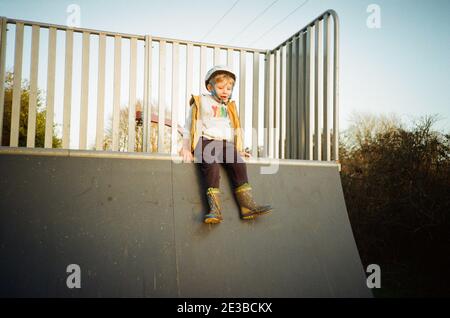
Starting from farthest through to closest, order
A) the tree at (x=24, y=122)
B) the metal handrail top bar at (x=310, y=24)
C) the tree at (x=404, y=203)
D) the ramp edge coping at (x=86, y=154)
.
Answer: the tree at (x=24, y=122)
the tree at (x=404, y=203)
the metal handrail top bar at (x=310, y=24)
the ramp edge coping at (x=86, y=154)

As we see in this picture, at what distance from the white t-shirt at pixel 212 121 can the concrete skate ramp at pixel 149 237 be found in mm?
303

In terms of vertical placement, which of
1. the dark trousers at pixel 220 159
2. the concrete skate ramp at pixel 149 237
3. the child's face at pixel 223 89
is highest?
the child's face at pixel 223 89

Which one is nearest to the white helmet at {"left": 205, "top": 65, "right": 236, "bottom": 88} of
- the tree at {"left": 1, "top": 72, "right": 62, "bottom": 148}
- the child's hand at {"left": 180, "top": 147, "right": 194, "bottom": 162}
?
the child's hand at {"left": 180, "top": 147, "right": 194, "bottom": 162}

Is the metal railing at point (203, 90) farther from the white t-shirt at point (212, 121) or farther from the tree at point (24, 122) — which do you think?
the tree at point (24, 122)

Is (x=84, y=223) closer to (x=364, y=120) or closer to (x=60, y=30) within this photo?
(x=60, y=30)

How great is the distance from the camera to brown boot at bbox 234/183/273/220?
8.71ft

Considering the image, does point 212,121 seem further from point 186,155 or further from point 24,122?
point 24,122

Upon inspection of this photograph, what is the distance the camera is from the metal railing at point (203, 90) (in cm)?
307

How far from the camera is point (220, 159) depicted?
2.83 metres

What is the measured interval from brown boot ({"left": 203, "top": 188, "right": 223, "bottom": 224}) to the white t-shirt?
0.49 metres

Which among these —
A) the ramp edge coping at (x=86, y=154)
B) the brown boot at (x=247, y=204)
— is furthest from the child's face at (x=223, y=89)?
the brown boot at (x=247, y=204)
